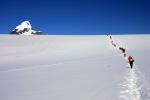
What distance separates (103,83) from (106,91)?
1.91 m

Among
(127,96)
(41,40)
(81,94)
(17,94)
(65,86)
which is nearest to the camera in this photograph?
(127,96)

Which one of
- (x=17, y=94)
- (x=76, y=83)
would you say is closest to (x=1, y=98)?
(x=17, y=94)

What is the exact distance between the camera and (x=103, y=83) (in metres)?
11.8

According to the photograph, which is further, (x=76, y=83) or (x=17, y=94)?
(x=76, y=83)

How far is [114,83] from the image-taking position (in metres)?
11.7

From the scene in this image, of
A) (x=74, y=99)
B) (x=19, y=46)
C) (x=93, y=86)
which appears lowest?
(x=74, y=99)

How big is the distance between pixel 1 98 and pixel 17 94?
A: 0.62 meters

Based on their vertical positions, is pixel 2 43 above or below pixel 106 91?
above

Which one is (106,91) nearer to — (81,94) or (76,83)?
(81,94)

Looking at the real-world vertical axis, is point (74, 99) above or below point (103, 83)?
below

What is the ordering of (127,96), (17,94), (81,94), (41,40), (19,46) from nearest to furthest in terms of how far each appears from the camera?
(127,96) < (81,94) < (17,94) < (19,46) < (41,40)

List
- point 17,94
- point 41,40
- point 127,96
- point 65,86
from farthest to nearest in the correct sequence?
point 41,40, point 65,86, point 17,94, point 127,96

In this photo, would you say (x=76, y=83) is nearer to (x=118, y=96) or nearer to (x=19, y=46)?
(x=118, y=96)

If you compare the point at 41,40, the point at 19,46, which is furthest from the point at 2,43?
the point at 41,40
